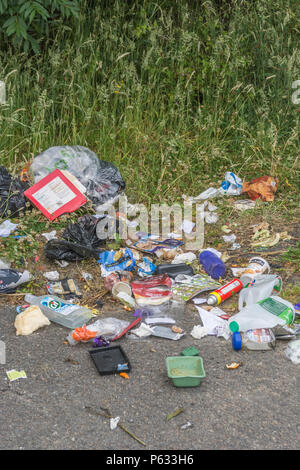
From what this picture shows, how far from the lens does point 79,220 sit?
4145mm

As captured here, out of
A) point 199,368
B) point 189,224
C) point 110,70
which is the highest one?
point 110,70

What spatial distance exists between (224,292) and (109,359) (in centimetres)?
95

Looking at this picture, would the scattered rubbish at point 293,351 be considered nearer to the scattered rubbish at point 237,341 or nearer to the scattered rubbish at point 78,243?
the scattered rubbish at point 237,341

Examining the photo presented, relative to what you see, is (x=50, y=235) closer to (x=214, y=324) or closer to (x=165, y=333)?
(x=165, y=333)

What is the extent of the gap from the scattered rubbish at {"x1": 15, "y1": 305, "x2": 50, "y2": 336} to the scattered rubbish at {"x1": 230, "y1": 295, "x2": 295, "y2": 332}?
1083mm

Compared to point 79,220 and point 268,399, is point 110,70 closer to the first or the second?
point 79,220

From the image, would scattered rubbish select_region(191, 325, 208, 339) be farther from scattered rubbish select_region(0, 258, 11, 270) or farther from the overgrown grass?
the overgrown grass

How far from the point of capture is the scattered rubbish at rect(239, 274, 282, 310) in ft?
11.1

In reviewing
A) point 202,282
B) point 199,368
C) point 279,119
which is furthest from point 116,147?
point 199,368

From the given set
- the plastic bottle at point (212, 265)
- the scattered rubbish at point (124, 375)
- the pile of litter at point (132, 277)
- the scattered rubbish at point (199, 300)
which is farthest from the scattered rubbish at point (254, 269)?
the scattered rubbish at point (124, 375)

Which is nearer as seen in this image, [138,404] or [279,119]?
[138,404]

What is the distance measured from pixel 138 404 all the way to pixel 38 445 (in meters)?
0.49

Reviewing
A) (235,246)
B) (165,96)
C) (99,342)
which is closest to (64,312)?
(99,342)

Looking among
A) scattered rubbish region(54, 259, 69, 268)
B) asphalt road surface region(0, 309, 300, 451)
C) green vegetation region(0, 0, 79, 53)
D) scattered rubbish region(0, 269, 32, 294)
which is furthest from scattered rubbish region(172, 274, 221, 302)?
green vegetation region(0, 0, 79, 53)
